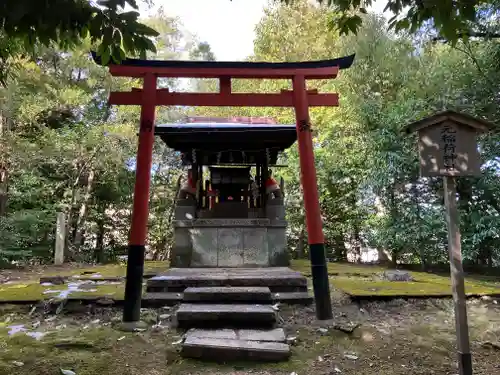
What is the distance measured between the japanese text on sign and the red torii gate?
1.78 m

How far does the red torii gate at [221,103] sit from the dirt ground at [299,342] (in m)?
0.44

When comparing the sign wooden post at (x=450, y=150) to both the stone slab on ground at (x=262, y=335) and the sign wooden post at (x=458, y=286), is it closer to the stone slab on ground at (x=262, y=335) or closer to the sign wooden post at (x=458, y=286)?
the sign wooden post at (x=458, y=286)

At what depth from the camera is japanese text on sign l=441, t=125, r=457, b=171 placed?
359 cm

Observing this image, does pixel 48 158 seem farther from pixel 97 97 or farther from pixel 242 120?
pixel 242 120

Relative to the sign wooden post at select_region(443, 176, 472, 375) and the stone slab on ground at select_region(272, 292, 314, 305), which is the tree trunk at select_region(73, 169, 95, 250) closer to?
the stone slab on ground at select_region(272, 292, 314, 305)

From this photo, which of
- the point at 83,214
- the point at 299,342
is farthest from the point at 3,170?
the point at 299,342

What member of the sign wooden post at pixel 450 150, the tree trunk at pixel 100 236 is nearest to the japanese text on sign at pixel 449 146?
the sign wooden post at pixel 450 150

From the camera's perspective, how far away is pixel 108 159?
39.3 ft

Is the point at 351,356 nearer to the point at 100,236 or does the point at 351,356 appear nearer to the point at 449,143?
the point at 449,143

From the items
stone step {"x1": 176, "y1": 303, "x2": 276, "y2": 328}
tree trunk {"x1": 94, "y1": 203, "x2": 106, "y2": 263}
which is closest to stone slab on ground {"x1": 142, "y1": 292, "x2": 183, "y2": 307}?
stone step {"x1": 176, "y1": 303, "x2": 276, "y2": 328}

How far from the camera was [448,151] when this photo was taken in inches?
142

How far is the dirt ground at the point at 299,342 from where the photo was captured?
3.42m

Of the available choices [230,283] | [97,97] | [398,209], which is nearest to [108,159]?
[97,97]

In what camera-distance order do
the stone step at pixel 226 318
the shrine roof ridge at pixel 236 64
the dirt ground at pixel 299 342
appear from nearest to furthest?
the dirt ground at pixel 299 342, the stone step at pixel 226 318, the shrine roof ridge at pixel 236 64
